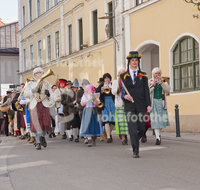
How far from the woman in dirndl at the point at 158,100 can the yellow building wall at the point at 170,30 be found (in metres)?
4.54

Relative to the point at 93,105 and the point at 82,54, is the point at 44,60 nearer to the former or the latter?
the point at 82,54

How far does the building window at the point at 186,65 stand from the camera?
16.8 metres

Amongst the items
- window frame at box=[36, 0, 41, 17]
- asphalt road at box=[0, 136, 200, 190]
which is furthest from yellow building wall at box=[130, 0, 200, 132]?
window frame at box=[36, 0, 41, 17]

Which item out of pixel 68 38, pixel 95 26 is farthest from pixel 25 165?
pixel 68 38

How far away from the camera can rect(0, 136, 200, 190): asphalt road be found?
6.25m

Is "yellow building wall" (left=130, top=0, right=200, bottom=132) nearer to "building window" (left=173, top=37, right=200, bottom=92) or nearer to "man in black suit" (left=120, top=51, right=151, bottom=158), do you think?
"building window" (left=173, top=37, right=200, bottom=92)

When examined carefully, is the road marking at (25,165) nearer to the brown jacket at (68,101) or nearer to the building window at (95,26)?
the brown jacket at (68,101)

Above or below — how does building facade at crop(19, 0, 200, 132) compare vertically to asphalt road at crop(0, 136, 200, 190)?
above

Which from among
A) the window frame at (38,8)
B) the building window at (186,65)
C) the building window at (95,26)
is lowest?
the building window at (186,65)

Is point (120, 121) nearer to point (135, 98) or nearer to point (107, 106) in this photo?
point (107, 106)

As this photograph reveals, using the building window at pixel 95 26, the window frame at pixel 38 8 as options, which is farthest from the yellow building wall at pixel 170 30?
the window frame at pixel 38 8

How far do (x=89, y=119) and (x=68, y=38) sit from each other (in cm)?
1890

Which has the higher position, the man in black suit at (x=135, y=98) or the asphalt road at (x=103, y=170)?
the man in black suit at (x=135, y=98)

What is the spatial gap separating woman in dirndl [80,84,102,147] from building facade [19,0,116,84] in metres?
11.0
